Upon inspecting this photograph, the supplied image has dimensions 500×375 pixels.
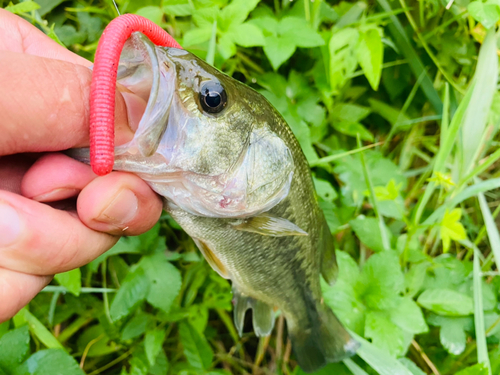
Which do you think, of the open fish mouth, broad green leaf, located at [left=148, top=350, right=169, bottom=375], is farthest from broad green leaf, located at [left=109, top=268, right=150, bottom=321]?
the open fish mouth

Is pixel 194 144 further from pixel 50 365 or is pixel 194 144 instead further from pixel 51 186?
pixel 50 365

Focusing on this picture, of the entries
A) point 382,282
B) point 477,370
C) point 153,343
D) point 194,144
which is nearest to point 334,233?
point 382,282

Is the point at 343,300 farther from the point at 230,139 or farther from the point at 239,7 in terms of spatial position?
the point at 239,7

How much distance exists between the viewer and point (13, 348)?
3.47 ft

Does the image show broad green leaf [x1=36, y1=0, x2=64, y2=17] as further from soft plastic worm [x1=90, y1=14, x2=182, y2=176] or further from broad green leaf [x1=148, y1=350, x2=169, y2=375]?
broad green leaf [x1=148, y1=350, x2=169, y2=375]

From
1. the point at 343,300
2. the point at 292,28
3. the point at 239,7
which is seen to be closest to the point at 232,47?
the point at 239,7

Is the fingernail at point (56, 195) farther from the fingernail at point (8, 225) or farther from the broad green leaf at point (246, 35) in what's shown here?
the broad green leaf at point (246, 35)

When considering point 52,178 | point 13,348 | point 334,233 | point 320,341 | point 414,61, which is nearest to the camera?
point 52,178

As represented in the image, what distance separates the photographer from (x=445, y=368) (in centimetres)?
162

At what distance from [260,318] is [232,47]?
1132 mm

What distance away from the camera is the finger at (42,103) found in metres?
0.64

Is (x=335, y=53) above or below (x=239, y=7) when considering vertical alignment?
below

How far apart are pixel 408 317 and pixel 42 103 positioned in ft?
4.64

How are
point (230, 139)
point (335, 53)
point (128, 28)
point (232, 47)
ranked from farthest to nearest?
point (335, 53) → point (232, 47) → point (230, 139) → point (128, 28)
